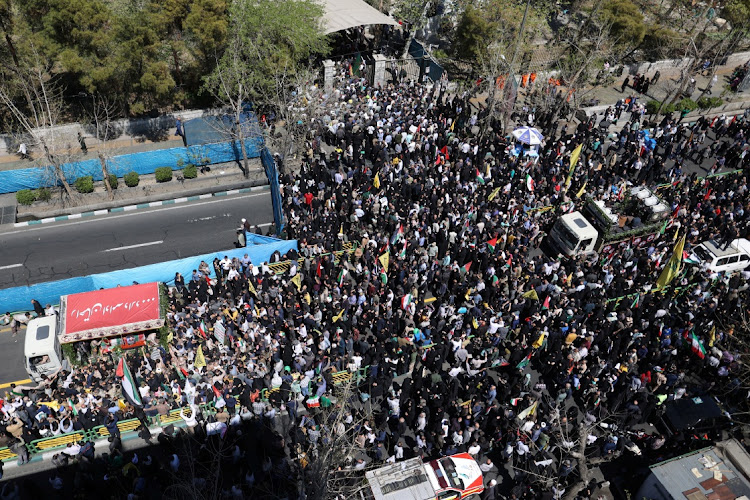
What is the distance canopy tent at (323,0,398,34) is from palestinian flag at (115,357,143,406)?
76.7 feet

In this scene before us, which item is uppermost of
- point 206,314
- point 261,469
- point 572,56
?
point 572,56

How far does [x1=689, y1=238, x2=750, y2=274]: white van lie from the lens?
21.9 metres

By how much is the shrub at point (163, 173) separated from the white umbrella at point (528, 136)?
16.9 m

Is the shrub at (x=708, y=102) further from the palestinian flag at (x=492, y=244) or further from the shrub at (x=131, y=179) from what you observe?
the shrub at (x=131, y=179)

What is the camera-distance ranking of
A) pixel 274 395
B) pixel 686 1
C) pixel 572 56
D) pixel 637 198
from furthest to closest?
1. pixel 686 1
2. pixel 572 56
3. pixel 637 198
4. pixel 274 395

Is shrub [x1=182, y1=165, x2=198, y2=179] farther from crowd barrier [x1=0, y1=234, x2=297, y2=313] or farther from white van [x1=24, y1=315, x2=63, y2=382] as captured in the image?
white van [x1=24, y1=315, x2=63, y2=382]

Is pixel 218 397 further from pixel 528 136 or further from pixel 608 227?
pixel 528 136

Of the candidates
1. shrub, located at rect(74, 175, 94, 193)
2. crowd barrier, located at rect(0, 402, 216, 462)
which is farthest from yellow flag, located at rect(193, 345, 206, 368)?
shrub, located at rect(74, 175, 94, 193)

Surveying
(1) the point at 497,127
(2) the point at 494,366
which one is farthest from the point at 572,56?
(2) the point at 494,366

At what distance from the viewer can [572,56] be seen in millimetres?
34938

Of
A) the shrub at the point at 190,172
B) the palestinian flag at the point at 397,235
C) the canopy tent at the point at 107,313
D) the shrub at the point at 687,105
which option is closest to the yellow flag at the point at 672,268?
the palestinian flag at the point at 397,235

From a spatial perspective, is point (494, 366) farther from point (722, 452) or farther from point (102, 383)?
point (102, 383)

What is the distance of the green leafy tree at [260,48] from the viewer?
28031 mm

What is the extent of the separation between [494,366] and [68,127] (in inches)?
972
